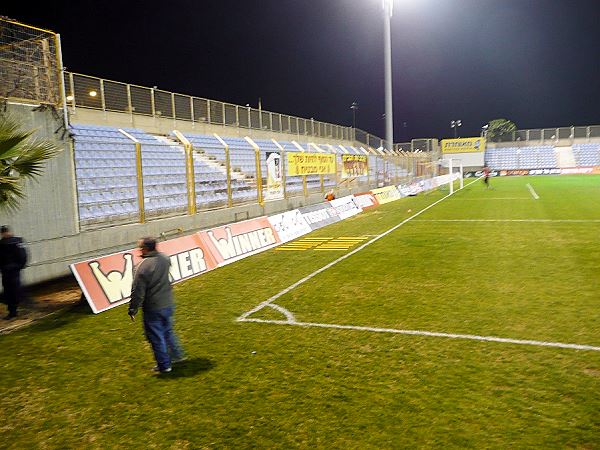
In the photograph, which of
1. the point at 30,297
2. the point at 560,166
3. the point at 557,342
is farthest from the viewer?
the point at 560,166

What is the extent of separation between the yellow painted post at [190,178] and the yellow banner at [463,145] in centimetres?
6494

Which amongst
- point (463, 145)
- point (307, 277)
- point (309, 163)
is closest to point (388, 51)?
point (309, 163)

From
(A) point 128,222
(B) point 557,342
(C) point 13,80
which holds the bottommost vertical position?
(B) point 557,342

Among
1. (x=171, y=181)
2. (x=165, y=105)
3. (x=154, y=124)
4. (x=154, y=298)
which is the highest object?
(x=165, y=105)

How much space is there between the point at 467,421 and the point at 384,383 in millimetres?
1044

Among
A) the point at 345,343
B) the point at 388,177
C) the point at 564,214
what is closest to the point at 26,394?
the point at 345,343

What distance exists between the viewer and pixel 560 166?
69.7m

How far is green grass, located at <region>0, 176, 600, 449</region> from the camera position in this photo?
14.3 feet

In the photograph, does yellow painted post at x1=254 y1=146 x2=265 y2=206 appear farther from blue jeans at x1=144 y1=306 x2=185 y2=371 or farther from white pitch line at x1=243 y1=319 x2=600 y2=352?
blue jeans at x1=144 y1=306 x2=185 y2=371

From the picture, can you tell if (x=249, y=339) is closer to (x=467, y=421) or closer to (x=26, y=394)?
(x=26, y=394)

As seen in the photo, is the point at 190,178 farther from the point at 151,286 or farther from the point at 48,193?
the point at 151,286

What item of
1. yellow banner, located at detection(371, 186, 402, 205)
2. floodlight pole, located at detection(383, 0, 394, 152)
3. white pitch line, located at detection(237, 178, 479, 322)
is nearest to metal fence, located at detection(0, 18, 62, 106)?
white pitch line, located at detection(237, 178, 479, 322)

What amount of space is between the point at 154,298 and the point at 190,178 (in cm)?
1047

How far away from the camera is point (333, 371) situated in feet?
18.5
